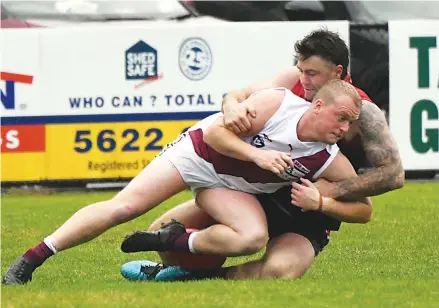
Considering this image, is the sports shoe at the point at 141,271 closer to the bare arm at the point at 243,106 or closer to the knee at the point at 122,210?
the knee at the point at 122,210

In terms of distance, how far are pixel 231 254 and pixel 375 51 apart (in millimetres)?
8258

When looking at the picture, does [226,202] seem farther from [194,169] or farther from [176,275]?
[176,275]

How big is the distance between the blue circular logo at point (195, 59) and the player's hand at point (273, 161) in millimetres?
7920

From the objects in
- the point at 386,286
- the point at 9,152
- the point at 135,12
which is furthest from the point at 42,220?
the point at 386,286

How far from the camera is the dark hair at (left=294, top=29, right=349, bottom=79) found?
7551 millimetres

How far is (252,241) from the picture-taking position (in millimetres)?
7488

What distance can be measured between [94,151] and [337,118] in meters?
8.15

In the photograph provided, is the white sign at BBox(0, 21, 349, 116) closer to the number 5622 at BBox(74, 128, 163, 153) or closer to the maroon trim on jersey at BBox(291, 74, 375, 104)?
the number 5622 at BBox(74, 128, 163, 153)

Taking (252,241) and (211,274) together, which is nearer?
(252,241)

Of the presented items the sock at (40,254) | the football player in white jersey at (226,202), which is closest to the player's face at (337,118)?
the football player in white jersey at (226,202)

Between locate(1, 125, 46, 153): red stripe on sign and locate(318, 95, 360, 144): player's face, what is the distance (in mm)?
8203

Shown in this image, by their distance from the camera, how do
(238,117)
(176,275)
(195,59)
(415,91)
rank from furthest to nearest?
(195,59)
(415,91)
(176,275)
(238,117)

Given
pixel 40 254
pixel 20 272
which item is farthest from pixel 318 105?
pixel 20 272

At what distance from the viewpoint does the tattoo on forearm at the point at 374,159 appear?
757cm
